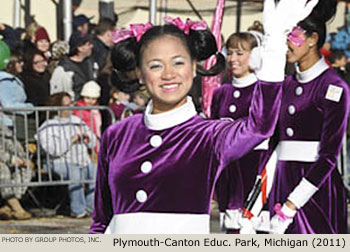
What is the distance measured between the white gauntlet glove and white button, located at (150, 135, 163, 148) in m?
0.50

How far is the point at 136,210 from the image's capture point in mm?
Result: 3809

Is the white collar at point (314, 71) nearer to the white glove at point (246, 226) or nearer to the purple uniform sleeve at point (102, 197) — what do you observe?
the white glove at point (246, 226)

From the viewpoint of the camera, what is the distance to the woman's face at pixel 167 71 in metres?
3.79

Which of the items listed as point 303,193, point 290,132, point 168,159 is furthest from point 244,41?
point 168,159

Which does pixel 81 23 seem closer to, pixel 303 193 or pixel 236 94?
pixel 236 94

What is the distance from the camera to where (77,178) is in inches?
315

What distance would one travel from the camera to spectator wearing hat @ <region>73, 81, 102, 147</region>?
7973mm

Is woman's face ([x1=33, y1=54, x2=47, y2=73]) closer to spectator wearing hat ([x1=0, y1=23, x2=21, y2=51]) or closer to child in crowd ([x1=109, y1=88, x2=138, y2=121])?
spectator wearing hat ([x1=0, y1=23, x2=21, y2=51])

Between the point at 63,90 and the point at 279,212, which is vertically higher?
the point at 63,90

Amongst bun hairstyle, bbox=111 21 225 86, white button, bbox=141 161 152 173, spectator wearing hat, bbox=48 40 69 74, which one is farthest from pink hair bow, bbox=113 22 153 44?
spectator wearing hat, bbox=48 40 69 74

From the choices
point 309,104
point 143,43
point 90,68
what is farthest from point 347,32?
point 143,43

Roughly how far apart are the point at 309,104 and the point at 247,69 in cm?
81

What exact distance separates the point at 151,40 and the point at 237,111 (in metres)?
1.67

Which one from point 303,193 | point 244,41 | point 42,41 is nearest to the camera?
point 303,193
